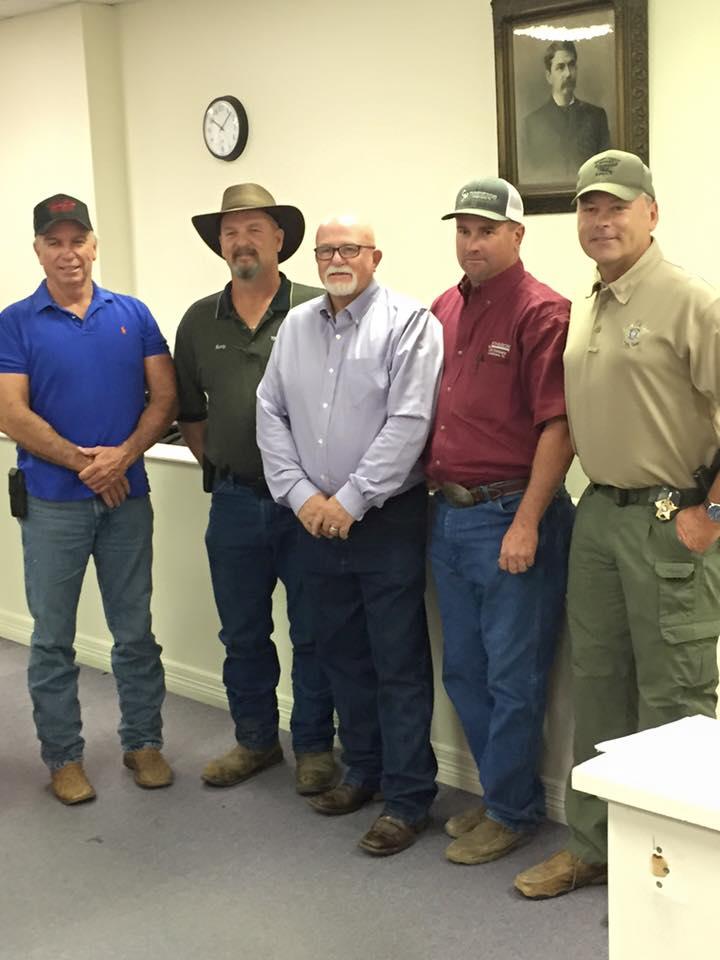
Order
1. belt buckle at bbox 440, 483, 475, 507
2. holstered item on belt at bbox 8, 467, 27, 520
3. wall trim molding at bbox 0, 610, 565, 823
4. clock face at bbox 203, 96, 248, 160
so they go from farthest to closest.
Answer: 1. clock face at bbox 203, 96, 248, 160
2. holstered item on belt at bbox 8, 467, 27, 520
3. wall trim molding at bbox 0, 610, 565, 823
4. belt buckle at bbox 440, 483, 475, 507

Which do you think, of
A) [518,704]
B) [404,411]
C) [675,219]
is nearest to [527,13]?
[675,219]

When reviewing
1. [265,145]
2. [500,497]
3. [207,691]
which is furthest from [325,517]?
[265,145]

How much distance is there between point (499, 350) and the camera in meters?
2.88

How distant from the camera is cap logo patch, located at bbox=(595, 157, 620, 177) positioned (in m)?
2.61

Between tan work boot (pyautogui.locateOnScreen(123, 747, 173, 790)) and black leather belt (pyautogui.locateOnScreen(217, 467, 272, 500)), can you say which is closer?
black leather belt (pyautogui.locateOnScreen(217, 467, 272, 500))

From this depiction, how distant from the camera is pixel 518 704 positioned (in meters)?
2.98

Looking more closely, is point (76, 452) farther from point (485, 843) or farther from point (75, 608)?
point (485, 843)

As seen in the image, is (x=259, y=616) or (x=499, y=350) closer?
(x=499, y=350)

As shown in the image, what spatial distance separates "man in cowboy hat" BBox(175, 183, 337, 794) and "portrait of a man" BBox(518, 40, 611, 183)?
1.84 meters

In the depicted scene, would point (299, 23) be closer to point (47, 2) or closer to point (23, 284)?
point (47, 2)

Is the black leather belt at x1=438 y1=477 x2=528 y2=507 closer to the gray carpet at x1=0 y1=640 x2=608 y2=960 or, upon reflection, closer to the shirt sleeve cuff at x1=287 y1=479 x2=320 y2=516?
the shirt sleeve cuff at x1=287 y1=479 x2=320 y2=516

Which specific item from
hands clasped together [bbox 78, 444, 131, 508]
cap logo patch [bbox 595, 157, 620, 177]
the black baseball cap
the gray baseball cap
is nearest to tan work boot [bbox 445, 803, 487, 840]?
hands clasped together [bbox 78, 444, 131, 508]

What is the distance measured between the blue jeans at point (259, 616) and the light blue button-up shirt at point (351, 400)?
252 millimetres

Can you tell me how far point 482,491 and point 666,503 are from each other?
0.48 meters
